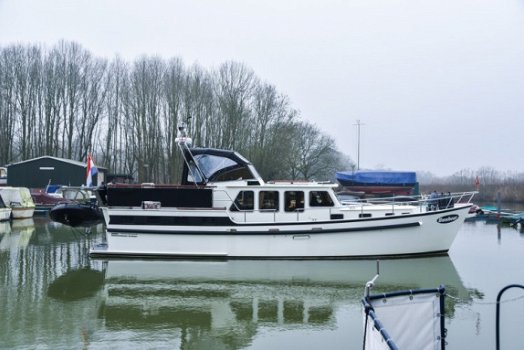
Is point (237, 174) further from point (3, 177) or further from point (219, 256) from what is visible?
point (3, 177)

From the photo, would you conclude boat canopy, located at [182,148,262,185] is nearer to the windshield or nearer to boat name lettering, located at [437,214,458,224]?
the windshield

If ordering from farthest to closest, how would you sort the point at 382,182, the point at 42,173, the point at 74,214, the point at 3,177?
the point at 3,177 < the point at 382,182 < the point at 42,173 < the point at 74,214

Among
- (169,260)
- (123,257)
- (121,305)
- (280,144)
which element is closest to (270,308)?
(121,305)

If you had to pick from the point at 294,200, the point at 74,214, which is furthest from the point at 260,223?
the point at 74,214

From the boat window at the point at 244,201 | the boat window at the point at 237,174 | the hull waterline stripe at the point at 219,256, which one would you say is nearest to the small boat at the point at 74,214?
the hull waterline stripe at the point at 219,256

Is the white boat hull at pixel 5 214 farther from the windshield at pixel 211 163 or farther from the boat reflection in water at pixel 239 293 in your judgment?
the windshield at pixel 211 163

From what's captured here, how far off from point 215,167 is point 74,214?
496 cm

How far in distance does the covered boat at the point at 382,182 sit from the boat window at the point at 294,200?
2657 cm

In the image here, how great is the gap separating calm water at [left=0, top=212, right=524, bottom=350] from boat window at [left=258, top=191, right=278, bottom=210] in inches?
66.1

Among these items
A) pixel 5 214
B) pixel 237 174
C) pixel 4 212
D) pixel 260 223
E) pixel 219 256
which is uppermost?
pixel 237 174

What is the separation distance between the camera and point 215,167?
14188mm

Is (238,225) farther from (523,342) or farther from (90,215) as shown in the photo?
(523,342)

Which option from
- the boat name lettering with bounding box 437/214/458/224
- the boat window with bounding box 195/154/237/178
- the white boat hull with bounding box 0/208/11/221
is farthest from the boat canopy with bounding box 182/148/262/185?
the white boat hull with bounding box 0/208/11/221

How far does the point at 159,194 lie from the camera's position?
44.7ft
